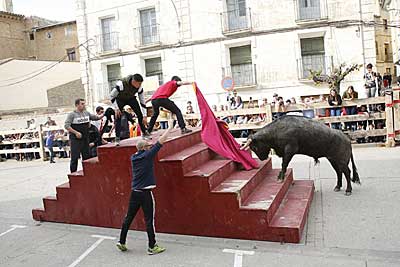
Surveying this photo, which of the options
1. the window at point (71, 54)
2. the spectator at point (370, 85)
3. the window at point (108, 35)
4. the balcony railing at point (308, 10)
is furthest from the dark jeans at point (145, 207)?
the window at point (71, 54)

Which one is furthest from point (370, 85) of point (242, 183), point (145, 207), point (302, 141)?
point (145, 207)

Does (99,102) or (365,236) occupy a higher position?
(99,102)

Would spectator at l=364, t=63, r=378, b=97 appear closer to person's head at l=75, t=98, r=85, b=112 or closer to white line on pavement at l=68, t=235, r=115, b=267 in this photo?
person's head at l=75, t=98, r=85, b=112

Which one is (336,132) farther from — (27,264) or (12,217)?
(12,217)

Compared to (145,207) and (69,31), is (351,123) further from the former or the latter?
(69,31)

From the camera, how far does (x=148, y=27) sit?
24609mm

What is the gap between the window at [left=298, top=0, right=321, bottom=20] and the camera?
21156 mm

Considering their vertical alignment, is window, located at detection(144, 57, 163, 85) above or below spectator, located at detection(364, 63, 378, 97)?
above

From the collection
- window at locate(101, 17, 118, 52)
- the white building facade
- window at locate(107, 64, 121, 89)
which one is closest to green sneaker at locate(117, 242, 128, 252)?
the white building facade

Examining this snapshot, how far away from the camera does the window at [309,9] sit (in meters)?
21.2

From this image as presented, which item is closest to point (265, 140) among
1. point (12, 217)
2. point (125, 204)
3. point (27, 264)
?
point (125, 204)

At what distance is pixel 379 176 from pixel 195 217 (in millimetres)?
4686

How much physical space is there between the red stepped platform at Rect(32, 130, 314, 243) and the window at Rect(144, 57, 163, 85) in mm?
17725

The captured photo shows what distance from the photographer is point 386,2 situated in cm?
2491
